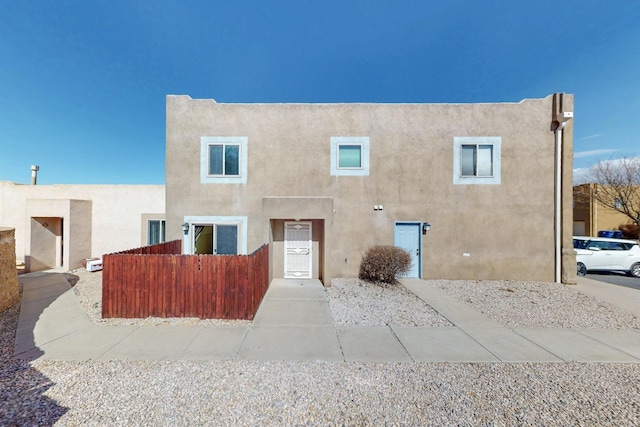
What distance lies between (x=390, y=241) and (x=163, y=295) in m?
7.45

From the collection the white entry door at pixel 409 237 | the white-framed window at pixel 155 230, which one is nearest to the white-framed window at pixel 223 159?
the white-framed window at pixel 155 230

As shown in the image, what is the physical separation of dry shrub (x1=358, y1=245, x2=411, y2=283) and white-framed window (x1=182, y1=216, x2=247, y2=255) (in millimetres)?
4738

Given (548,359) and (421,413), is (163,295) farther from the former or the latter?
(548,359)

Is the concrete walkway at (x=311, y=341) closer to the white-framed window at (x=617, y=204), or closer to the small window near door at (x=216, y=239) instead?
the small window near door at (x=216, y=239)

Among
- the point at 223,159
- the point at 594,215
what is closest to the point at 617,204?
the point at 594,215

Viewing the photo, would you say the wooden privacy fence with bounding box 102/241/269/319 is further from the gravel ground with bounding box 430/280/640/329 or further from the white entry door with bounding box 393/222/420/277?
the gravel ground with bounding box 430/280/640/329

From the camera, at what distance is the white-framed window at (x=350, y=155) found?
920 cm

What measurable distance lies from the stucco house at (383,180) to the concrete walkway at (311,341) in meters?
3.56

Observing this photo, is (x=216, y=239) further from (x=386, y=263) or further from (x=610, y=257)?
(x=610, y=257)

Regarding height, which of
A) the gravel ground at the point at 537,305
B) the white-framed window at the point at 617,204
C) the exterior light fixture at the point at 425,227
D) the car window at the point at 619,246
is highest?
the white-framed window at the point at 617,204

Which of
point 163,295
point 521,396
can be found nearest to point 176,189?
point 163,295

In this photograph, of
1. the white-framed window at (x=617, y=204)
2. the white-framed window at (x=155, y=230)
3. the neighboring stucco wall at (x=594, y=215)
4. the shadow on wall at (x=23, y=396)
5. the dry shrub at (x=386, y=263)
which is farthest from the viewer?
the neighboring stucco wall at (x=594, y=215)

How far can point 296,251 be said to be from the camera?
9078 mm

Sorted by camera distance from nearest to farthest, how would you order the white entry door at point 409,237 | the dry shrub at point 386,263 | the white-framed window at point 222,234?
the dry shrub at point 386,263
the white-framed window at point 222,234
the white entry door at point 409,237
